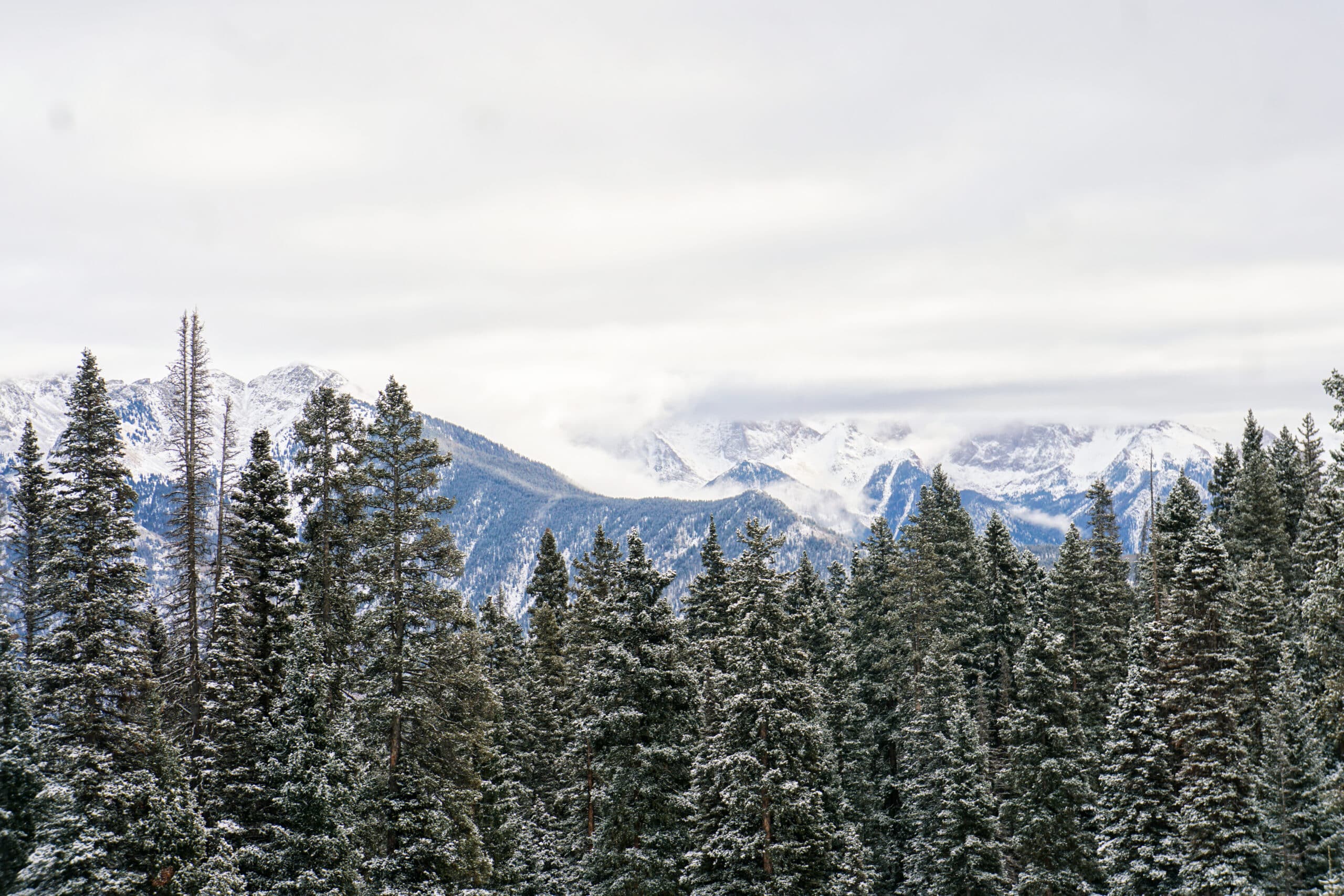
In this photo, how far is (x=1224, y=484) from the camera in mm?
82750

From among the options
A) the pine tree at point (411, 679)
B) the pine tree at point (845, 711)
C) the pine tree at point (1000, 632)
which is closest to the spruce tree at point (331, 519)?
the pine tree at point (411, 679)

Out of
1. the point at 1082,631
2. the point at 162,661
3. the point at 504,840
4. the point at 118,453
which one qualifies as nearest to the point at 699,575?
the point at 504,840

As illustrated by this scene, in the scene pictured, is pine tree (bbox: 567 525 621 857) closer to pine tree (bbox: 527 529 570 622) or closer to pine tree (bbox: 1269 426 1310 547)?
pine tree (bbox: 527 529 570 622)

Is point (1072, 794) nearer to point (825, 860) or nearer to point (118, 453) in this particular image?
point (825, 860)

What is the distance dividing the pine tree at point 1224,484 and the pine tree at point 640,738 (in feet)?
171

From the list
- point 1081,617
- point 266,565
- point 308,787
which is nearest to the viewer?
point 308,787

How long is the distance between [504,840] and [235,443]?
70.7 ft

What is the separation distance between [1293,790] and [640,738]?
25876mm

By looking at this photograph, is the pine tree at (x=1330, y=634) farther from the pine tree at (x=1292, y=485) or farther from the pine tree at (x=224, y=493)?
the pine tree at (x=1292, y=485)

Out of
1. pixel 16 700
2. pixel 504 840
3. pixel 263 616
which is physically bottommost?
pixel 504 840

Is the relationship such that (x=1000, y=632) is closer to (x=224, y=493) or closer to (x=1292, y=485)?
(x=1292, y=485)

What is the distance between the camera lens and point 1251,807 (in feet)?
124

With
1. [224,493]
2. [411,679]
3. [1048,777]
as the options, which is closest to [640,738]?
[411,679]

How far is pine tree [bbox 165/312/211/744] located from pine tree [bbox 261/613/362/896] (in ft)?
11.8
